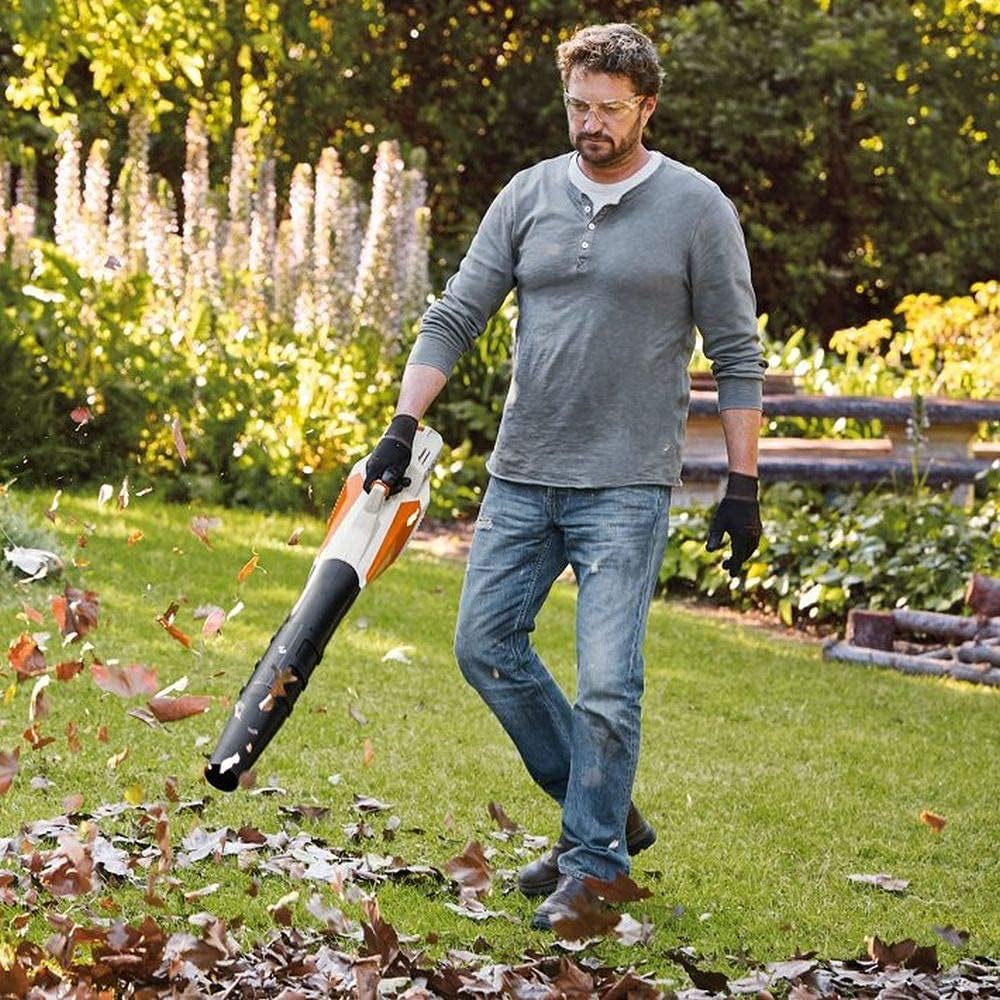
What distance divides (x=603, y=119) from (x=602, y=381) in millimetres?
530

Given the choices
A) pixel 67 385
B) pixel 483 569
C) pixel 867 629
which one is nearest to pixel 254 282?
pixel 67 385

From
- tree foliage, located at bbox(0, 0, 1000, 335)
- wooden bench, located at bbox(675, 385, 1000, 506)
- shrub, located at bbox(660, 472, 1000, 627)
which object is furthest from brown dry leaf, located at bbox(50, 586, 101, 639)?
tree foliage, located at bbox(0, 0, 1000, 335)

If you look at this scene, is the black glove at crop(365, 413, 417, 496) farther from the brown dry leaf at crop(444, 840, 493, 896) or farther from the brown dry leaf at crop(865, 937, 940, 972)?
the brown dry leaf at crop(865, 937, 940, 972)

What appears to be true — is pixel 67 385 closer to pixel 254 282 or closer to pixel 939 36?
pixel 254 282

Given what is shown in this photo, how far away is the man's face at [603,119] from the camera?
3807mm

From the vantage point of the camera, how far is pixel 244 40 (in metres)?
16.3

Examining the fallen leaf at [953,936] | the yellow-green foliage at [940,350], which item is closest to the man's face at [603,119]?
the fallen leaf at [953,936]

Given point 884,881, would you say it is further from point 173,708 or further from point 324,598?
point 173,708

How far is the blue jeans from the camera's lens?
12.9ft

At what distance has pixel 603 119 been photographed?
383 cm

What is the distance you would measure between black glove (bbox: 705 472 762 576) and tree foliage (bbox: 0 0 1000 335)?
444 inches

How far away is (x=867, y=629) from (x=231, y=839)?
144 inches

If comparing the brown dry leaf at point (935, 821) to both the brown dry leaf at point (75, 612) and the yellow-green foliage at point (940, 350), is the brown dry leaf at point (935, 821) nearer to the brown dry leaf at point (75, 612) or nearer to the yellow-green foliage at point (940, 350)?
the brown dry leaf at point (75, 612)

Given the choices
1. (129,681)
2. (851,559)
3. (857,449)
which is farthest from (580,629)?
(857,449)
